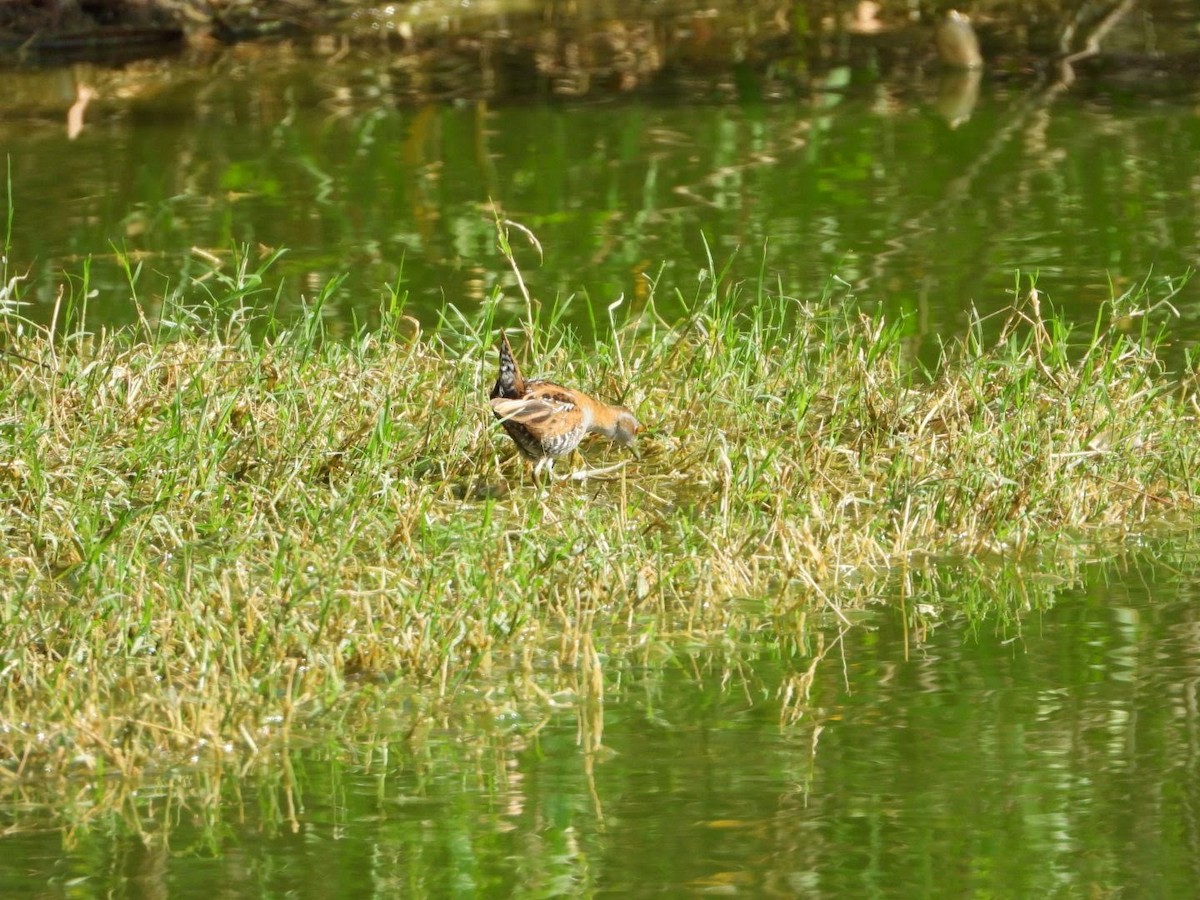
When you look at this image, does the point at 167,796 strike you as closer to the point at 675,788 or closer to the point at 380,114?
the point at 675,788

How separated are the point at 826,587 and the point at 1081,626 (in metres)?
0.67

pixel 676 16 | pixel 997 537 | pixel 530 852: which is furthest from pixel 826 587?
pixel 676 16

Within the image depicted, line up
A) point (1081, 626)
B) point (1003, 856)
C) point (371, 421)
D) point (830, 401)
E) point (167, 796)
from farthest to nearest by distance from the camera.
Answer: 1. point (830, 401)
2. point (371, 421)
3. point (1081, 626)
4. point (167, 796)
5. point (1003, 856)

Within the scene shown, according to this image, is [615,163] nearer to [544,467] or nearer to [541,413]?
[544,467]

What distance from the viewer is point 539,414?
19.6 ft

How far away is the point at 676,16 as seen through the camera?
1731 centimetres

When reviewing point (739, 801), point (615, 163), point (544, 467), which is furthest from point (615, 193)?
point (739, 801)

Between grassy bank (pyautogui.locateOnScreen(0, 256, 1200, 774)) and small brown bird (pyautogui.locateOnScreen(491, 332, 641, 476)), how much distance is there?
0.54ft

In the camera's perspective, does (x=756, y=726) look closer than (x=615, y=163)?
Answer: Yes

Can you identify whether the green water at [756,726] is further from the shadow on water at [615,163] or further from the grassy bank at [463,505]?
the grassy bank at [463,505]

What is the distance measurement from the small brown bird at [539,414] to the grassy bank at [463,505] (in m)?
0.17

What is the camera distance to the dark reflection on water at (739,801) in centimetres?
394

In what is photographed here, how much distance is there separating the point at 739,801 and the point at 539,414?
196cm

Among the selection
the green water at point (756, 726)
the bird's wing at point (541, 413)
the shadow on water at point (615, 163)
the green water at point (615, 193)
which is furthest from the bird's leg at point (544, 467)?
the green water at point (756, 726)
